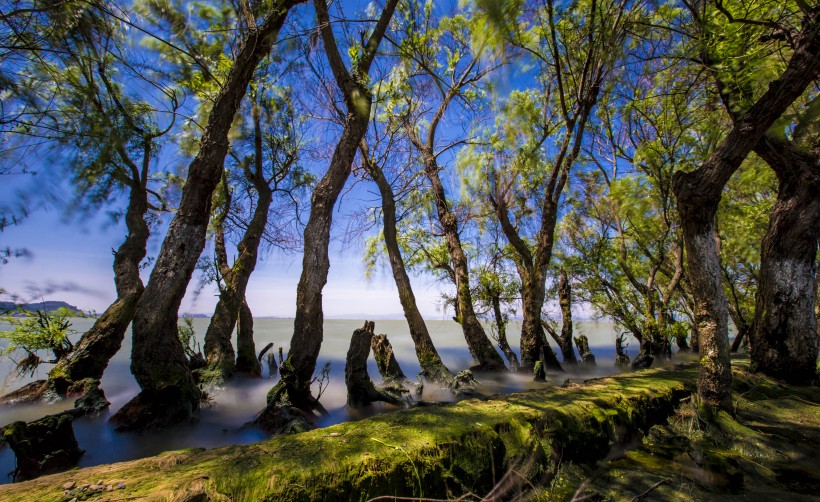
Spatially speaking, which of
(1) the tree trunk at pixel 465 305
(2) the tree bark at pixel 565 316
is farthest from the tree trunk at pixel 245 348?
(2) the tree bark at pixel 565 316

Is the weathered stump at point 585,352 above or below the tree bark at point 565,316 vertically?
below

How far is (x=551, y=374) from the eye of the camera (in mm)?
8008

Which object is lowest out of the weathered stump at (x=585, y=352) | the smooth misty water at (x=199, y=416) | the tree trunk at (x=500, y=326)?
the smooth misty water at (x=199, y=416)

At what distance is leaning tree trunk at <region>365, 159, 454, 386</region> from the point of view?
259 inches

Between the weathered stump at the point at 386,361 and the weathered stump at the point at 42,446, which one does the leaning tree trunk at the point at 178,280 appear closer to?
the weathered stump at the point at 42,446

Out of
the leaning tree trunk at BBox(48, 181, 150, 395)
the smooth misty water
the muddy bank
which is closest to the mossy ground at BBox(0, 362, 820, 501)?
the muddy bank

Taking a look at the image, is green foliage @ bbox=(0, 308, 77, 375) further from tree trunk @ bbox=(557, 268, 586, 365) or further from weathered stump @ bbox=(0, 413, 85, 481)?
tree trunk @ bbox=(557, 268, 586, 365)

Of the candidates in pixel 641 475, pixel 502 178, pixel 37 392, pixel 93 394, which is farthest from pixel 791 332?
pixel 37 392

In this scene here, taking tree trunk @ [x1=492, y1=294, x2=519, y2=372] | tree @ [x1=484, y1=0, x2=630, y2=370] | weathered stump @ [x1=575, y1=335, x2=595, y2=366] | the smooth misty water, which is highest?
tree @ [x1=484, y1=0, x2=630, y2=370]

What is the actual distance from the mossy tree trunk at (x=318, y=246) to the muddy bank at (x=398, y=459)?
2.14 meters

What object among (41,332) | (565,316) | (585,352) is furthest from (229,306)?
(585,352)

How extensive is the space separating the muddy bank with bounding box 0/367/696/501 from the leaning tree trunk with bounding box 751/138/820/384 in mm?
3945

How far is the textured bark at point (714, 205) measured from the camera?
325 cm

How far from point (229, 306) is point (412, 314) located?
4049 mm
